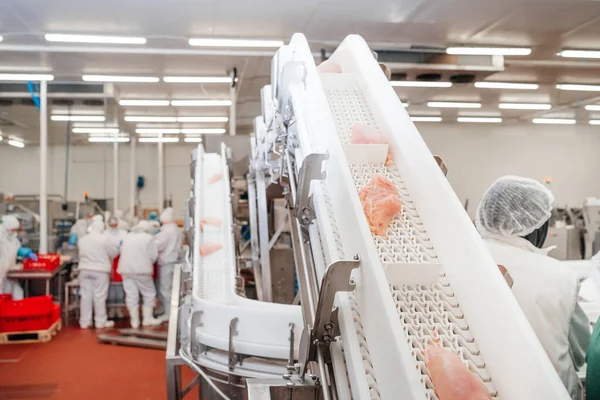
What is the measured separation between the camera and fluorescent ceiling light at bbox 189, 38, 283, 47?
712cm

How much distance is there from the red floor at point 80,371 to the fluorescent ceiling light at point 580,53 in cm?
712

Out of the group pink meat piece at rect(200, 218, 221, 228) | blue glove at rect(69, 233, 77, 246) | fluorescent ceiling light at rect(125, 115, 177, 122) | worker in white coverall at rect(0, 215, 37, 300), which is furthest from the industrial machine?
fluorescent ceiling light at rect(125, 115, 177, 122)

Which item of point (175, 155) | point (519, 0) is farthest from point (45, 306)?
point (175, 155)

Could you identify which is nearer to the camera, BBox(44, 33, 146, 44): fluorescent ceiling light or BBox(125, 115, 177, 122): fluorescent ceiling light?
BBox(44, 33, 146, 44): fluorescent ceiling light

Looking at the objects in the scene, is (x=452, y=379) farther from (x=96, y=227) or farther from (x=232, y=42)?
(x=96, y=227)

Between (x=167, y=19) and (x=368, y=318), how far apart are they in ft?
20.2

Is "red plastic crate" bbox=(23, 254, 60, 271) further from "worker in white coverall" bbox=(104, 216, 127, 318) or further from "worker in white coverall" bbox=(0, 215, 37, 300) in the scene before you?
"worker in white coverall" bbox=(104, 216, 127, 318)

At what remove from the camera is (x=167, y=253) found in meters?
7.35

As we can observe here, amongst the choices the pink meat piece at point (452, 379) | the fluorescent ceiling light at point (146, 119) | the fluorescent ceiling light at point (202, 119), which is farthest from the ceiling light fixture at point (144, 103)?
the pink meat piece at point (452, 379)

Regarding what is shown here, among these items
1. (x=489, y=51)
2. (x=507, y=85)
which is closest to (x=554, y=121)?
(x=507, y=85)

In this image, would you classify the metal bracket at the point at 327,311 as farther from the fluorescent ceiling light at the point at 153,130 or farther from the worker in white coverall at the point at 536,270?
the fluorescent ceiling light at the point at 153,130

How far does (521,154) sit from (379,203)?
467 inches

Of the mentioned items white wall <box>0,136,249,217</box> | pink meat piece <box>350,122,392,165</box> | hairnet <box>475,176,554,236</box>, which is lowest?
hairnet <box>475,176,554,236</box>

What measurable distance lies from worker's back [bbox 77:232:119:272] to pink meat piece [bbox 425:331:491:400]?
648 cm
